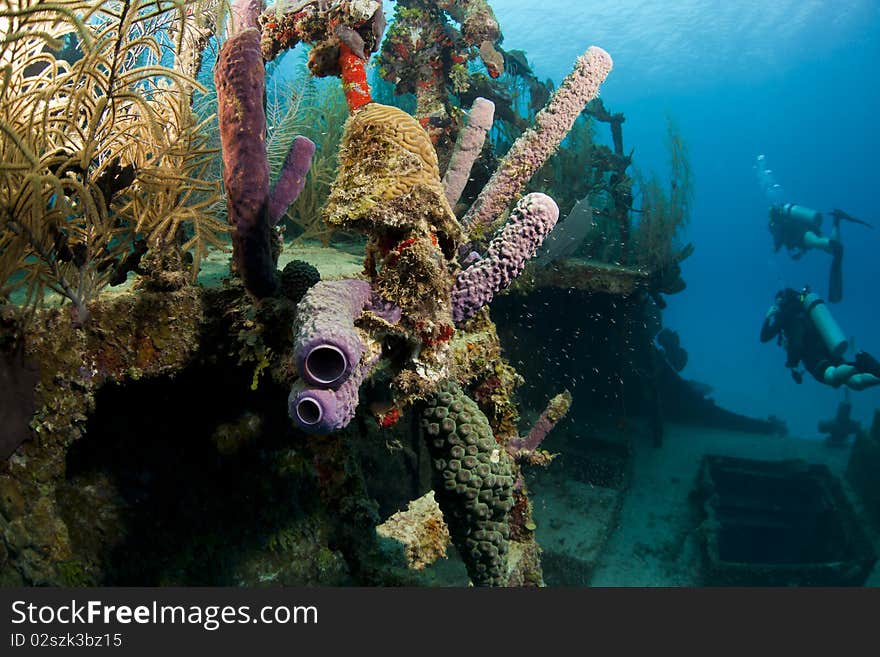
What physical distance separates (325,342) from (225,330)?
145 cm

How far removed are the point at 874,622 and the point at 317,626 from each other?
8.61ft

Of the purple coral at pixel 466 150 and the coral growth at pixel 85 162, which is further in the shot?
the purple coral at pixel 466 150

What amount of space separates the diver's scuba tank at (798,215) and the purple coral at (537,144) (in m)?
16.2

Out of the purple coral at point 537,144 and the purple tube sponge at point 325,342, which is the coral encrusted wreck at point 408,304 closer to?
the purple tube sponge at point 325,342

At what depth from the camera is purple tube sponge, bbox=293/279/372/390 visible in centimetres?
137

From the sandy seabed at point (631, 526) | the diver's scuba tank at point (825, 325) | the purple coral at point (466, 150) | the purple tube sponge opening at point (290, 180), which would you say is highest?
the purple coral at point (466, 150)

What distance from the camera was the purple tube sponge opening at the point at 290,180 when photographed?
2.65 meters

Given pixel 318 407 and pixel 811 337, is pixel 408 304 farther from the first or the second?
pixel 811 337

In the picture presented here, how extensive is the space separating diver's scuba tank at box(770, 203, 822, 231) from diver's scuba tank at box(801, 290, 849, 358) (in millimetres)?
5605

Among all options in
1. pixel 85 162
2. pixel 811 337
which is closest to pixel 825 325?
pixel 811 337

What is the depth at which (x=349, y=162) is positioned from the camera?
1.77 m

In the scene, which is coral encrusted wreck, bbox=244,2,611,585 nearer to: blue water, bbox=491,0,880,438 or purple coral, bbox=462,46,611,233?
purple coral, bbox=462,46,611,233

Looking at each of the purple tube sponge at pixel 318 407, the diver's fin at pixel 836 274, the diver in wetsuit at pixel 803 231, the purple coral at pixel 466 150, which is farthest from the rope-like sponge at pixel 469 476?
the diver in wetsuit at pixel 803 231

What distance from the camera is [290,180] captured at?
2670mm
